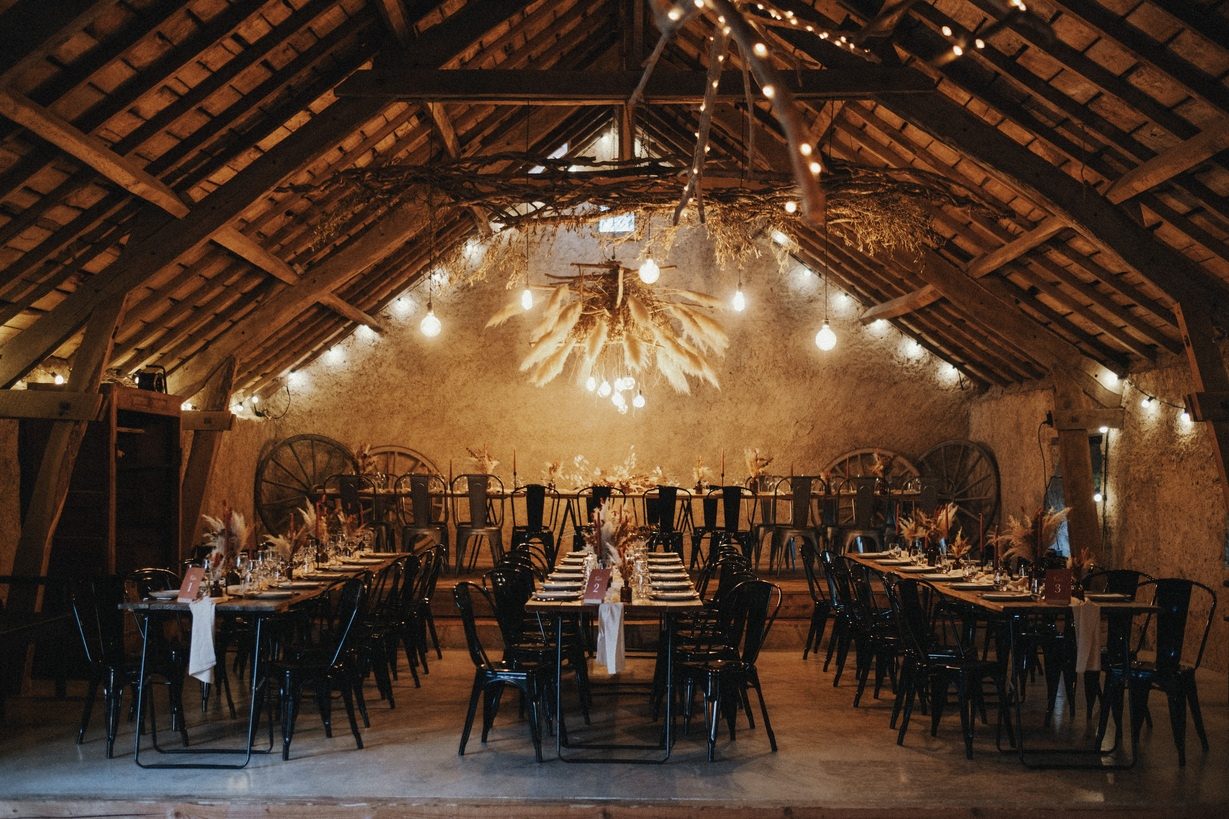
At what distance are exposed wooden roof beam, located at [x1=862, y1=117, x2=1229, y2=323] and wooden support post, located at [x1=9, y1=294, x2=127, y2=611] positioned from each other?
6693 millimetres

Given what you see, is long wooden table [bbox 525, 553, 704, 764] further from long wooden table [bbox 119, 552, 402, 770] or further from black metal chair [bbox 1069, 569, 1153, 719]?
black metal chair [bbox 1069, 569, 1153, 719]

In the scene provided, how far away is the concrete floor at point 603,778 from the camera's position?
5105mm

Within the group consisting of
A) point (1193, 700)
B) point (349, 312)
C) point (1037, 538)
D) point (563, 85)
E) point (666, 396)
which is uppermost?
point (563, 85)

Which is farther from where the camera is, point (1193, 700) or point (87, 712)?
point (87, 712)

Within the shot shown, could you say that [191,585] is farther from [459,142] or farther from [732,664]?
[459,142]

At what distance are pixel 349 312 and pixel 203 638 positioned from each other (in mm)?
7120

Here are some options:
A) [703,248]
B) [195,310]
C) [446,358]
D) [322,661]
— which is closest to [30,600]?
[322,661]

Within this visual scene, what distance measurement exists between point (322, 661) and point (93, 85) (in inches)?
139

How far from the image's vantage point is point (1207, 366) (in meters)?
7.14

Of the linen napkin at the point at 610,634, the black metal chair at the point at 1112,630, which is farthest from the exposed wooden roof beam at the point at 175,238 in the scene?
the black metal chair at the point at 1112,630

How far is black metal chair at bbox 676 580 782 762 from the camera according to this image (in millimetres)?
6047

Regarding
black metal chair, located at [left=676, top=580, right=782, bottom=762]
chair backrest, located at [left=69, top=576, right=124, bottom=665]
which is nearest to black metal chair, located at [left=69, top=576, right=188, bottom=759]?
chair backrest, located at [left=69, top=576, right=124, bottom=665]

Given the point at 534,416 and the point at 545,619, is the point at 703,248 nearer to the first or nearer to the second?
the point at 534,416

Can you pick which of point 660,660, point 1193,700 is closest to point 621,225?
point 660,660
